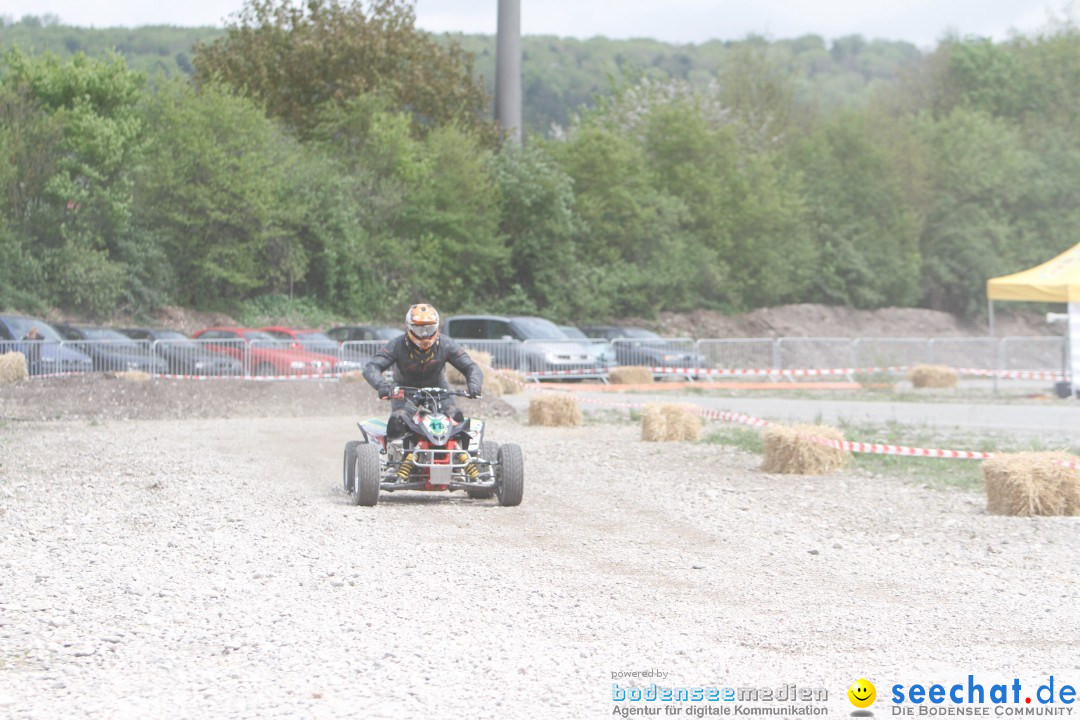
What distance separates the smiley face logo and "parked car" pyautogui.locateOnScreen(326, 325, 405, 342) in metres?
29.0

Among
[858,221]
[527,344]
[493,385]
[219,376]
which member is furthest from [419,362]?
[858,221]

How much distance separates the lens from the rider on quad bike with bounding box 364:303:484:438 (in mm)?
12688

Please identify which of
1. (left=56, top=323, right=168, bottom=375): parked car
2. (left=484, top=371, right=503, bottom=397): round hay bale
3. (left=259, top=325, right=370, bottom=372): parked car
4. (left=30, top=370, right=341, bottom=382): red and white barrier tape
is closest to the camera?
(left=30, top=370, right=341, bottom=382): red and white barrier tape

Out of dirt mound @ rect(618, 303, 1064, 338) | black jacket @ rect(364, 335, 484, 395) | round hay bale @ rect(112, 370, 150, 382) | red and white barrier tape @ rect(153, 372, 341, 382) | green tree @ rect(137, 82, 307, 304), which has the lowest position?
red and white barrier tape @ rect(153, 372, 341, 382)

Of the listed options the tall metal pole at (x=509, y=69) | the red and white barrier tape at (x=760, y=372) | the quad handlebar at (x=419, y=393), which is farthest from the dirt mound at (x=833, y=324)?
the quad handlebar at (x=419, y=393)

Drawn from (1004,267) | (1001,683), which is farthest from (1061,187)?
(1001,683)

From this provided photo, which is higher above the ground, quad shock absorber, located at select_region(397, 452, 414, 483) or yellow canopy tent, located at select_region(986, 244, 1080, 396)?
Result: yellow canopy tent, located at select_region(986, 244, 1080, 396)

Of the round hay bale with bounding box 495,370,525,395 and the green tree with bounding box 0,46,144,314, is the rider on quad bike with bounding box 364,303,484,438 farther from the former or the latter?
the green tree with bounding box 0,46,144,314

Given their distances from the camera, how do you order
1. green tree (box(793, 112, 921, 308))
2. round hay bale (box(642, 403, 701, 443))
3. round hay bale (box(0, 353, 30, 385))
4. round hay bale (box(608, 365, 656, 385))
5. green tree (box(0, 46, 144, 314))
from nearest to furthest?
round hay bale (box(642, 403, 701, 443)) → round hay bale (box(0, 353, 30, 385)) → round hay bale (box(608, 365, 656, 385)) → green tree (box(0, 46, 144, 314)) → green tree (box(793, 112, 921, 308))

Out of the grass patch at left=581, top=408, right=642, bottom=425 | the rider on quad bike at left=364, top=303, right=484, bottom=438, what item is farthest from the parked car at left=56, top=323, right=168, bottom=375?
the rider on quad bike at left=364, top=303, right=484, bottom=438

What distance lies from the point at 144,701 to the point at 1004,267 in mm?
63609

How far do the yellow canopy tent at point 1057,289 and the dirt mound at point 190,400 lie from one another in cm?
1215

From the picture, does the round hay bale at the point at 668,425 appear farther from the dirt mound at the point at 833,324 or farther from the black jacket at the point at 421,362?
the dirt mound at the point at 833,324

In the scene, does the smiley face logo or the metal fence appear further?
the metal fence
